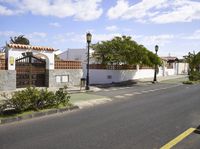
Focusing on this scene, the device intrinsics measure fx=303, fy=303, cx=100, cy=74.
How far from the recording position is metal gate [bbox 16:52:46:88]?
21.4 meters

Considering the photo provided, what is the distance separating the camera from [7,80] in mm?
20375

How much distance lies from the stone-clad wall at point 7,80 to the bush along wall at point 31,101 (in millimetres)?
8465

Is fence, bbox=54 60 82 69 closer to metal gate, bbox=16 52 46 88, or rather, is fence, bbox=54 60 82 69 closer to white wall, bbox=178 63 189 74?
metal gate, bbox=16 52 46 88

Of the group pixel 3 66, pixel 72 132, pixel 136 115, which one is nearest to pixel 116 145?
pixel 72 132

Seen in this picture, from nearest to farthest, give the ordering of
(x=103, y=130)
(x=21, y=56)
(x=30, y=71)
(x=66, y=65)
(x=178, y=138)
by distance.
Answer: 1. (x=178, y=138)
2. (x=103, y=130)
3. (x=30, y=71)
4. (x=21, y=56)
5. (x=66, y=65)

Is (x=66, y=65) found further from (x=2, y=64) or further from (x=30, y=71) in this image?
(x=2, y=64)

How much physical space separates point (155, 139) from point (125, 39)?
2382 centimetres

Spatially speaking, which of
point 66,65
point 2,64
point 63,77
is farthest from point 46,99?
point 66,65

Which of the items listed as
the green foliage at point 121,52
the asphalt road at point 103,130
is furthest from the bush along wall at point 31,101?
the green foliage at point 121,52

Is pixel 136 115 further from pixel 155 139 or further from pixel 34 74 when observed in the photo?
pixel 34 74

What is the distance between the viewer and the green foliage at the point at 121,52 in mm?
29969

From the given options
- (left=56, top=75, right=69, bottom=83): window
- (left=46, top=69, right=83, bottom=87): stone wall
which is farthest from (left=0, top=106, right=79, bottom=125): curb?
(left=56, top=75, right=69, bottom=83): window

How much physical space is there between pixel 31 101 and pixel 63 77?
43.3 feet

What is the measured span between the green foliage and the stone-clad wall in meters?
12.0
